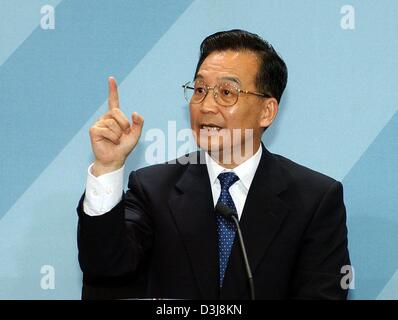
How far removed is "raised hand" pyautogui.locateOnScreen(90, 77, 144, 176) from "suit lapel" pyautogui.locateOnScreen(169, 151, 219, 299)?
322 mm

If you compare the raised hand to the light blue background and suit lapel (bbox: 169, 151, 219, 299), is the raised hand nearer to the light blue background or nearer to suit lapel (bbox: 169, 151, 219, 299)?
suit lapel (bbox: 169, 151, 219, 299)

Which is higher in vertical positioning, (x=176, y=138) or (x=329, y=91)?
(x=329, y=91)

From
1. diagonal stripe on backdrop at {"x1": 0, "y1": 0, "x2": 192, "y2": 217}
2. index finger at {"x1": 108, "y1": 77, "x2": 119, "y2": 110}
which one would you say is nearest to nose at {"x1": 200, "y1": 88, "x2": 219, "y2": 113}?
index finger at {"x1": 108, "y1": 77, "x2": 119, "y2": 110}

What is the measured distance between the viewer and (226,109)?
2.11 meters

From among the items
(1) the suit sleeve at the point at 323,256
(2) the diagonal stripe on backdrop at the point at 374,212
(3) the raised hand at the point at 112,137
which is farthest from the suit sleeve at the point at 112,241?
(2) the diagonal stripe on backdrop at the point at 374,212

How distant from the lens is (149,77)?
2555 millimetres

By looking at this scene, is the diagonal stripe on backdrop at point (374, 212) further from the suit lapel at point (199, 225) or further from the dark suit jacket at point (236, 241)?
the suit lapel at point (199, 225)

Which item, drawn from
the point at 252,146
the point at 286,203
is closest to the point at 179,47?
the point at 252,146

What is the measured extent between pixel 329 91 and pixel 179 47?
1.92 ft

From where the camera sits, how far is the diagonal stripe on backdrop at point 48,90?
99.0 inches

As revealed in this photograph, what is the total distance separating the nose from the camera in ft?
6.83

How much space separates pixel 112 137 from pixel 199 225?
44 cm
